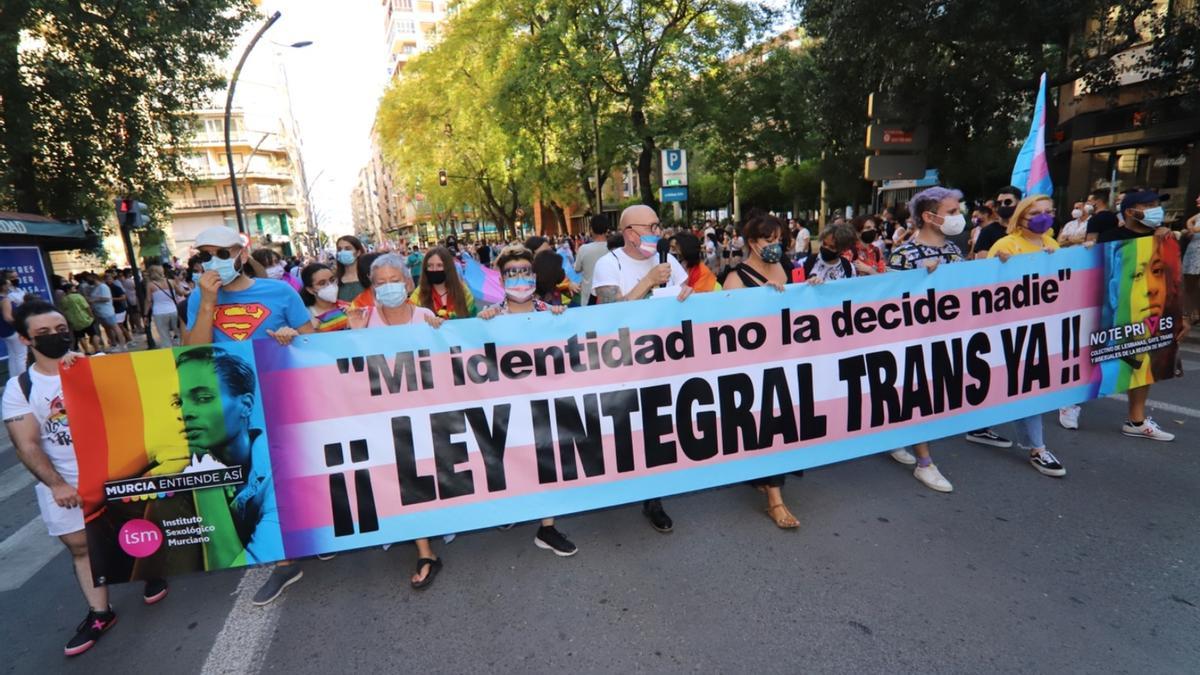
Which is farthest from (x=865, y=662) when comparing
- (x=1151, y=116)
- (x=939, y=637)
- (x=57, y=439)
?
(x=1151, y=116)

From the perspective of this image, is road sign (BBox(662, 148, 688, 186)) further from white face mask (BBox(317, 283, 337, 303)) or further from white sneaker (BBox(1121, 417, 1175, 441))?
white sneaker (BBox(1121, 417, 1175, 441))

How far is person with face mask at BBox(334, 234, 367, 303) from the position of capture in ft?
18.9

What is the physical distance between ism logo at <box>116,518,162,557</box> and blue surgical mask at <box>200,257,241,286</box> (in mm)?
1308

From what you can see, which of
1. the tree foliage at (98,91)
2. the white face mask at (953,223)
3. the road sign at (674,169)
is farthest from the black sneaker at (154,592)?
the tree foliage at (98,91)

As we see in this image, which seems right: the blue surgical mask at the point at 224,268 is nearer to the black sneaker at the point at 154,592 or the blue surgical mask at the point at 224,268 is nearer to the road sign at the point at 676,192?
the black sneaker at the point at 154,592

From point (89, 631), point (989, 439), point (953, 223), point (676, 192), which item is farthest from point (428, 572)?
point (676, 192)

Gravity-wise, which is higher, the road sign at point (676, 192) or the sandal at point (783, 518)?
the road sign at point (676, 192)

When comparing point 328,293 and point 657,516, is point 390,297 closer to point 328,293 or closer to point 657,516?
point 328,293

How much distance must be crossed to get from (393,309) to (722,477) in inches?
85.3

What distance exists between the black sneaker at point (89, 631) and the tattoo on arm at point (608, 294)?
314 centimetres

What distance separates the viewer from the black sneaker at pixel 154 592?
128 inches

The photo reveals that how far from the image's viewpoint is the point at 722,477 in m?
3.49

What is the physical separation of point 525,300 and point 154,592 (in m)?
2.62

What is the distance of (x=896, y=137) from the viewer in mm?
13359
